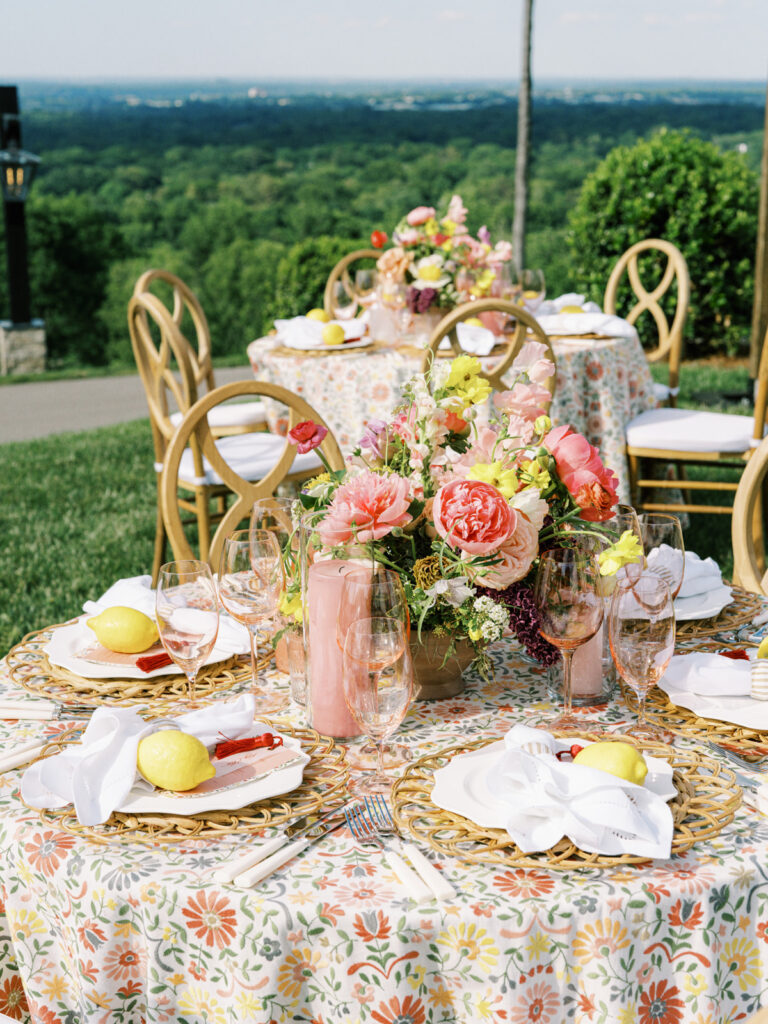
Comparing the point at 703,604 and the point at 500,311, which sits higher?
the point at 500,311

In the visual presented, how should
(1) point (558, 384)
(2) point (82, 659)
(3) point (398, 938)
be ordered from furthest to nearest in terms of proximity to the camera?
(1) point (558, 384)
(2) point (82, 659)
(3) point (398, 938)

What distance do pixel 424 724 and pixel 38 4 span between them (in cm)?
2262

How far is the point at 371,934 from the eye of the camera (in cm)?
101

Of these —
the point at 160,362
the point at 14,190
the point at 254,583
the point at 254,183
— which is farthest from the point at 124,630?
the point at 254,183

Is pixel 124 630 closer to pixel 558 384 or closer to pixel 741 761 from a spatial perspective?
pixel 741 761

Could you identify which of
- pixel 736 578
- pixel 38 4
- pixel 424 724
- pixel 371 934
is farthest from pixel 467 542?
pixel 38 4

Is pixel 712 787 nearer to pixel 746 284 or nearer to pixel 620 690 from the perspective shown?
pixel 620 690

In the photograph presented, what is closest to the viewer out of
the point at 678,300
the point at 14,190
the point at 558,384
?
the point at 558,384

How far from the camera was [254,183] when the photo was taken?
18641 millimetres

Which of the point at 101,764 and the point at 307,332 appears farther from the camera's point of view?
the point at 307,332

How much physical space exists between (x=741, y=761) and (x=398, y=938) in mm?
524

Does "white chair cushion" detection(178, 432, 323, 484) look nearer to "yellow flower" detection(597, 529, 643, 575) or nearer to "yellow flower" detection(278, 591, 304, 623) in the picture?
"yellow flower" detection(278, 591, 304, 623)

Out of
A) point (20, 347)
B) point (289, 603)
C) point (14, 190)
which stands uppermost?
point (14, 190)

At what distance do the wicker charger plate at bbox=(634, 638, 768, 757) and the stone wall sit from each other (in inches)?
376
